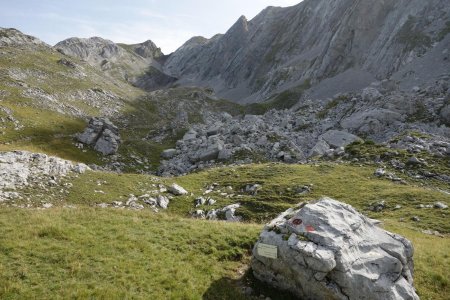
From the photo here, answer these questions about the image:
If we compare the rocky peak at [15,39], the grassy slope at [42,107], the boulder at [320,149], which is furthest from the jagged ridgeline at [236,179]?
the rocky peak at [15,39]

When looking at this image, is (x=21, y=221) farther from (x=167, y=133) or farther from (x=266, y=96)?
(x=266, y=96)

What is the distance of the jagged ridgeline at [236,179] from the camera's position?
17.2 m

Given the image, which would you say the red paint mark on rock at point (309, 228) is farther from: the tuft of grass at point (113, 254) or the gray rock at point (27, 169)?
the gray rock at point (27, 169)

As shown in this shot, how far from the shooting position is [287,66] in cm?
17212

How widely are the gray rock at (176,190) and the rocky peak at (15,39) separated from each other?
96.9 metres

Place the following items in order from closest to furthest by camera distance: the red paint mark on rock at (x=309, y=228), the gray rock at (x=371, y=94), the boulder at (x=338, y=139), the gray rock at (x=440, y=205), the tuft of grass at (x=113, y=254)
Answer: the tuft of grass at (x=113, y=254) < the red paint mark on rock at (x=309, y=228) < the gray rock at (x=440, y=205) < the boulder at (x=338, y=139) < the gray rock at (x=371, y=94)

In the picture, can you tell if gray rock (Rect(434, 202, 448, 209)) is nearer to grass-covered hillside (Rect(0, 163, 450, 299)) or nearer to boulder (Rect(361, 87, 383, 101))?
grass-covered hillside (Rect(0, 163, 450, 299))

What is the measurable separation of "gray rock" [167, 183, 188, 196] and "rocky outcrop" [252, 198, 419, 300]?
2721 centimetres

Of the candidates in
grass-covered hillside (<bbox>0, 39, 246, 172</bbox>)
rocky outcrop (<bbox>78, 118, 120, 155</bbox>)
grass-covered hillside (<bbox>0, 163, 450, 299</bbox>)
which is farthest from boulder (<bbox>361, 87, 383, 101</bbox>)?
grass-covered hillside (<bbox>0, 163, 450, 299</bbox>)

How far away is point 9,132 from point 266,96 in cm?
11638

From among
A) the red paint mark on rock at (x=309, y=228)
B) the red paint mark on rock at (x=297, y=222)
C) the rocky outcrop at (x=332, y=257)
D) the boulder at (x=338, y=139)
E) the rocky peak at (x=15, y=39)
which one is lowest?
the boulder at (x=338, y=139)

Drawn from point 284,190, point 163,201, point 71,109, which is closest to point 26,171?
point 163,201

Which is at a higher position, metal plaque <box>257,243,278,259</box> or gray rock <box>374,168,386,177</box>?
metal plaque <box>257,243,278,259</box>

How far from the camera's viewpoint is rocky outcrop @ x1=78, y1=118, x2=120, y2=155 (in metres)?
69.9
